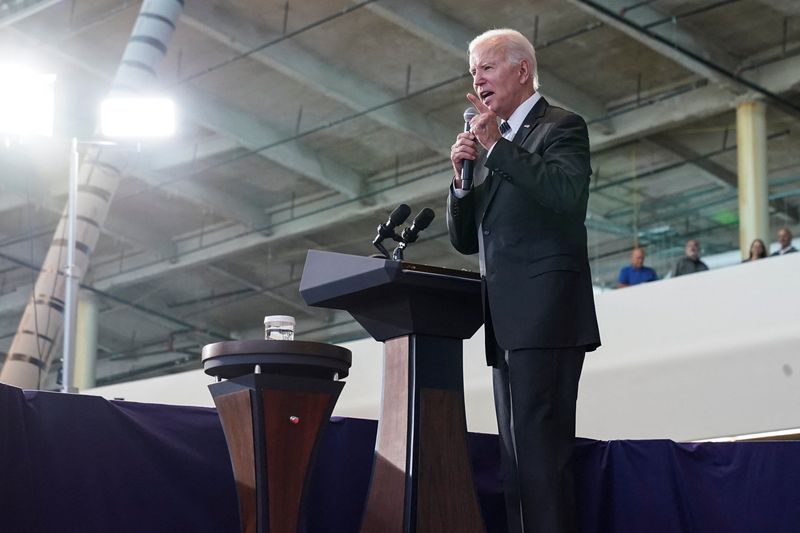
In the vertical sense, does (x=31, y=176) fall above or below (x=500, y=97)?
above

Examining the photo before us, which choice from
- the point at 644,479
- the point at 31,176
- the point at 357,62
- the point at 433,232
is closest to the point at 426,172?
the point at 433,232

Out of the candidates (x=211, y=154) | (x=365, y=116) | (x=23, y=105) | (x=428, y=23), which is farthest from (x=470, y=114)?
(x=211, y=154)

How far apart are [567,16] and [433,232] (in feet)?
9.74

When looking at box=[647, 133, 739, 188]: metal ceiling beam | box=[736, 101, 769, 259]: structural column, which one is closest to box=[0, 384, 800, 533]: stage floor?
box=[736, 101, 769, 259]: structural column

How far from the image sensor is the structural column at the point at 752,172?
8.88 m

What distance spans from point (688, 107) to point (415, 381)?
880 cm

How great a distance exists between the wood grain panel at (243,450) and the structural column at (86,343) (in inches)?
478

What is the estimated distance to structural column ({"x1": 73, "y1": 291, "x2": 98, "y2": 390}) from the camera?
1442cm

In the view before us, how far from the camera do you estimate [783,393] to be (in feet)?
21.8

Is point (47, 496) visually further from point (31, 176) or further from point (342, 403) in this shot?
point (31, 176)

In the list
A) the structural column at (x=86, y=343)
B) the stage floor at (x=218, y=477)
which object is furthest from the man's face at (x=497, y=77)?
the structural column at (x=86, y=343)

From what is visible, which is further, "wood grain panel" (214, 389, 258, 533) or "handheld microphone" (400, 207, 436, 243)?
"handheld microphone" (400, 207, 436, 243)

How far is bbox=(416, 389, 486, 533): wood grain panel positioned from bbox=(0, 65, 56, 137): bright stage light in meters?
5.29

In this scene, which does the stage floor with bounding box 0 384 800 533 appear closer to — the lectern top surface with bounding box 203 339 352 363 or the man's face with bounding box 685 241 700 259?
the lectern top surface with bounding box 203 339 352 363
